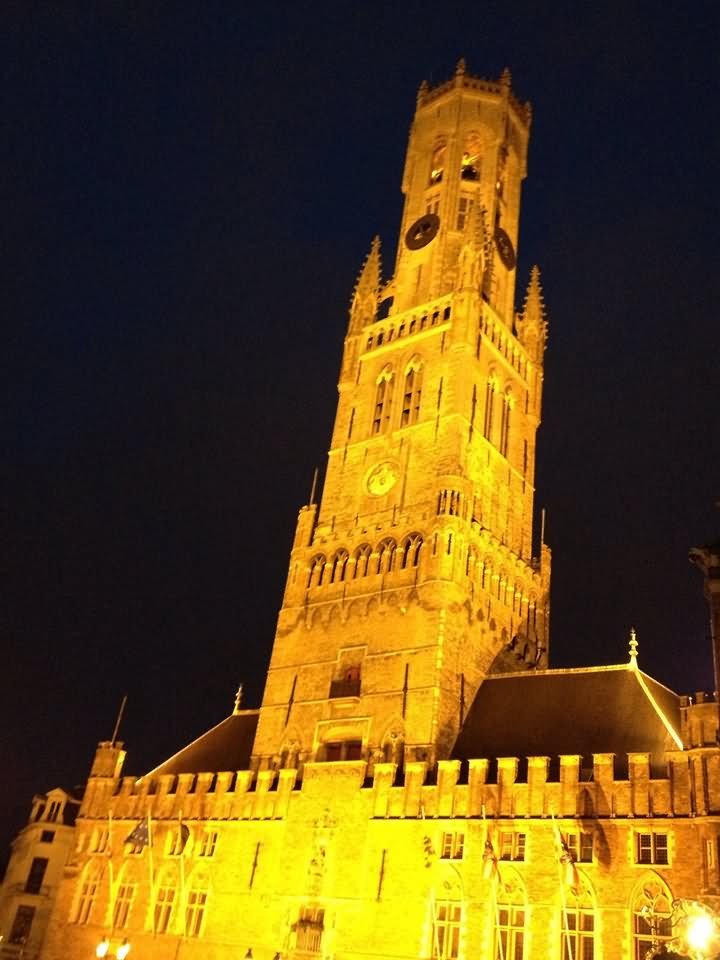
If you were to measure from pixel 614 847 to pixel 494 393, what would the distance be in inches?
1016

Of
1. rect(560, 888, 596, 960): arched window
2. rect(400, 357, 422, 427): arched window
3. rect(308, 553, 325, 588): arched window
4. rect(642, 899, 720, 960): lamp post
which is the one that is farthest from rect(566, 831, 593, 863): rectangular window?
rect(400, 357, 422, 427): arched window

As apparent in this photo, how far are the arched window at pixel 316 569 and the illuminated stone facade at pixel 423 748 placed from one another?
21 centimetres

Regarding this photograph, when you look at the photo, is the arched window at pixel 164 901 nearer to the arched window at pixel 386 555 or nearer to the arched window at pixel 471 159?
the arched window at pixel 386 555

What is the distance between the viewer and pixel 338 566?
43.5 meters

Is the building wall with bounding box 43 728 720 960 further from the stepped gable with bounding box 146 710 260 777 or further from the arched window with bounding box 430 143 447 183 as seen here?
the arched window with bounding box 430 143 447 183

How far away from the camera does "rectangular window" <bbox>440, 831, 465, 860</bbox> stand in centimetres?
3180

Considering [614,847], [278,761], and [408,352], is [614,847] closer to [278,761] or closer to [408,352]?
[278,761]

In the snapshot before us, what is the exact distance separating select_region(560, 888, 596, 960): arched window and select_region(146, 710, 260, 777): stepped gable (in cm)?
1795

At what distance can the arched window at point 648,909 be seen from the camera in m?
27.1

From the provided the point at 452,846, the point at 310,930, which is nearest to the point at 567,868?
the point at 452,846

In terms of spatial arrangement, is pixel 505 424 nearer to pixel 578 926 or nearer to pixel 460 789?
pixel 460 789

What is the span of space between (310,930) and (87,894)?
13.0 m

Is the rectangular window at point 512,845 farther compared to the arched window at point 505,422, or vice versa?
the arched window at point 505,422

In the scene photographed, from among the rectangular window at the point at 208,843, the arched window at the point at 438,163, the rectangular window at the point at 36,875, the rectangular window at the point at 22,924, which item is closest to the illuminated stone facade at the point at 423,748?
the rectangular window at the point at 208,843
